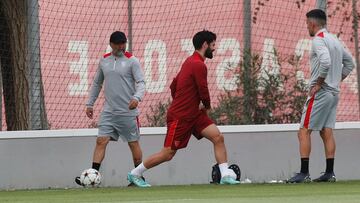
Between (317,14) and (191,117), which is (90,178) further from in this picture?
(317,14)

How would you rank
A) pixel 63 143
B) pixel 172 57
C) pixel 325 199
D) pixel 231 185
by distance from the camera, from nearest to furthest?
1. pixel 325 199
2. pixel 231 185
3. pixel 63 143
4. pixel 172 57

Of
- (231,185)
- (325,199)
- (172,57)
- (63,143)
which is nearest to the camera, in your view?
(325,199)

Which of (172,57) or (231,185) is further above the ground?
(172,57)

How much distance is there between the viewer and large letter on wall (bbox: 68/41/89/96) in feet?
59.9

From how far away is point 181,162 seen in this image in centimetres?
1736

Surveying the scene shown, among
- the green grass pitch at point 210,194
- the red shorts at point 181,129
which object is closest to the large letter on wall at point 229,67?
the green grass pitch at point 210,194

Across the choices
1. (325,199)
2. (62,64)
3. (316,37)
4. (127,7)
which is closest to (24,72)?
(62,64)

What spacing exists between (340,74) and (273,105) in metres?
3.01

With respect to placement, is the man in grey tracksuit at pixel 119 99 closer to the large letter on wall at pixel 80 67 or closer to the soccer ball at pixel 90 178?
the soccer ball at pixel 90 178

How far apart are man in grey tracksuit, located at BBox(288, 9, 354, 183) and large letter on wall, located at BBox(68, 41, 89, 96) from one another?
398cm

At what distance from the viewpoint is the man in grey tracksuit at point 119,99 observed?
16.0 meters

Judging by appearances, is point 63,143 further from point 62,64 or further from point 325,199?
point 325,199

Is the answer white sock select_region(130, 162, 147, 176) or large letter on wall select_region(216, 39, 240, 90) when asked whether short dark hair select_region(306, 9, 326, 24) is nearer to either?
white sock select_region(130, 162, 147, 176)

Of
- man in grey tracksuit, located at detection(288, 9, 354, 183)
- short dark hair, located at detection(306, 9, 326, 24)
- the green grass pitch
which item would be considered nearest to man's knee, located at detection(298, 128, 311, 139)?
man in grey tracksuit, located at detection(288, 9, 354, 183)
